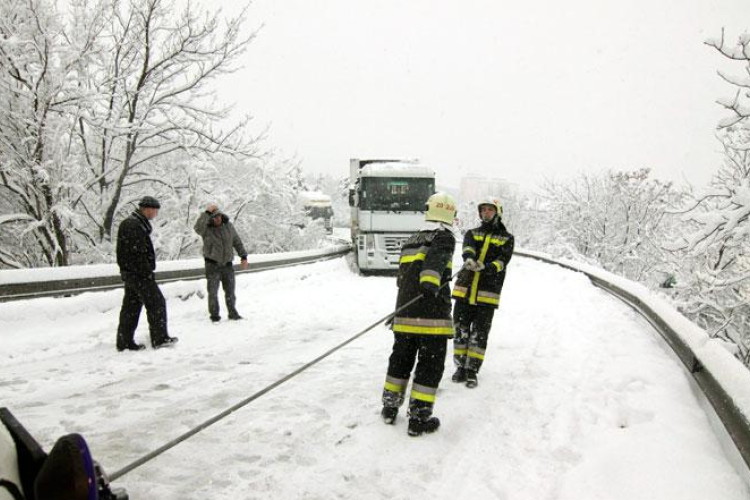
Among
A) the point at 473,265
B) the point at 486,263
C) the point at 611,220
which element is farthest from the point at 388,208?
the point at 611,220

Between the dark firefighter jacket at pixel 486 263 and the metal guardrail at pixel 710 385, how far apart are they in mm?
1941

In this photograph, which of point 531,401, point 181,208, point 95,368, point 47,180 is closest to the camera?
point 531,401


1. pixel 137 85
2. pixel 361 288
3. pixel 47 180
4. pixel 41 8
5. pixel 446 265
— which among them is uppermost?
pixel 41 8

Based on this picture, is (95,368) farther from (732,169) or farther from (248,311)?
(732,169)

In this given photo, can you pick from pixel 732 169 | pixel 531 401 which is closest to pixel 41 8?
pixel 531 401

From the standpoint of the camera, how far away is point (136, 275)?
20.2 ft

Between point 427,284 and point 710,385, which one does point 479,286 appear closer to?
point 427,284

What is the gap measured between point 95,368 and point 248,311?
3867 millimetres

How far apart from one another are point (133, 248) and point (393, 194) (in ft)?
32.7

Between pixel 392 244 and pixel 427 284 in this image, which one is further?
pixel 392 244

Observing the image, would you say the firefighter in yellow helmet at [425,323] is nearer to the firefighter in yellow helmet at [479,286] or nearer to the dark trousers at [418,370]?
the dark trousers at [418,370]

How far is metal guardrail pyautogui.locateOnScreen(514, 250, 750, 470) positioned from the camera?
9.71 feet

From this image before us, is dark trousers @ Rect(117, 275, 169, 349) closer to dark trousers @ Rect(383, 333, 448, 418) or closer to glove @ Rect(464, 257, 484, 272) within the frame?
dark trousers @ Rect(383, 333, 448, 418)

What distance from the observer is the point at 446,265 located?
4.05m
